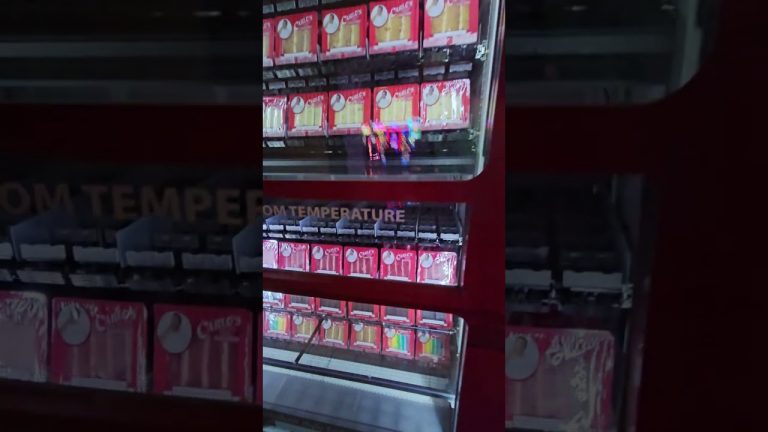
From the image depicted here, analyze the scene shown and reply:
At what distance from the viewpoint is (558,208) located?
869mm

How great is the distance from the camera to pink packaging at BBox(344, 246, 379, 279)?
1.26 m

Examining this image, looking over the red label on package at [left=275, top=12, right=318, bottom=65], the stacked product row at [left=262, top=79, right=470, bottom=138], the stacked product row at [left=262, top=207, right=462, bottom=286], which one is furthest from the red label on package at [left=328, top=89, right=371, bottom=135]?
the stacked product row at [left=262, top=207, right=462, bottom=286]

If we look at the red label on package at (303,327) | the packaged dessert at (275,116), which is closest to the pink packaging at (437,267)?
the red label on package at (303,327)

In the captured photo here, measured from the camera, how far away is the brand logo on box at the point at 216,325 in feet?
3.44

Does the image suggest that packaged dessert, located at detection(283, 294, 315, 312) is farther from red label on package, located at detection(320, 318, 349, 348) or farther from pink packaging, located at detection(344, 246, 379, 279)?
pink packaging, located at detection(344, 246, 379, 279)

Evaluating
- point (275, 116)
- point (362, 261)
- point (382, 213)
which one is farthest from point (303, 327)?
point (275, 116)

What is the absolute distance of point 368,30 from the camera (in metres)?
1.15

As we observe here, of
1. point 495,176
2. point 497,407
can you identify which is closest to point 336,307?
point 497,407

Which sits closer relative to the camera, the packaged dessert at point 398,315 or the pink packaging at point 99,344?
the pink packaging at point 99,344

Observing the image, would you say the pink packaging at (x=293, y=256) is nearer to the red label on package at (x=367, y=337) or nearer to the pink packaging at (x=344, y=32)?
the red label on package at (x=367, y=337)

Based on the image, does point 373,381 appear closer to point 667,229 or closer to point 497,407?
point 497,407

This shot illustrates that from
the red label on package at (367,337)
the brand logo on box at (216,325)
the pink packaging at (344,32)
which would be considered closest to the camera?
the brand logo on box at (216,325)

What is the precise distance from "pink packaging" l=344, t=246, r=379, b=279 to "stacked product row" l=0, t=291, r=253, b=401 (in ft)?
1.00

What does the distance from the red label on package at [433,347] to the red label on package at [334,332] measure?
200 millimetres
